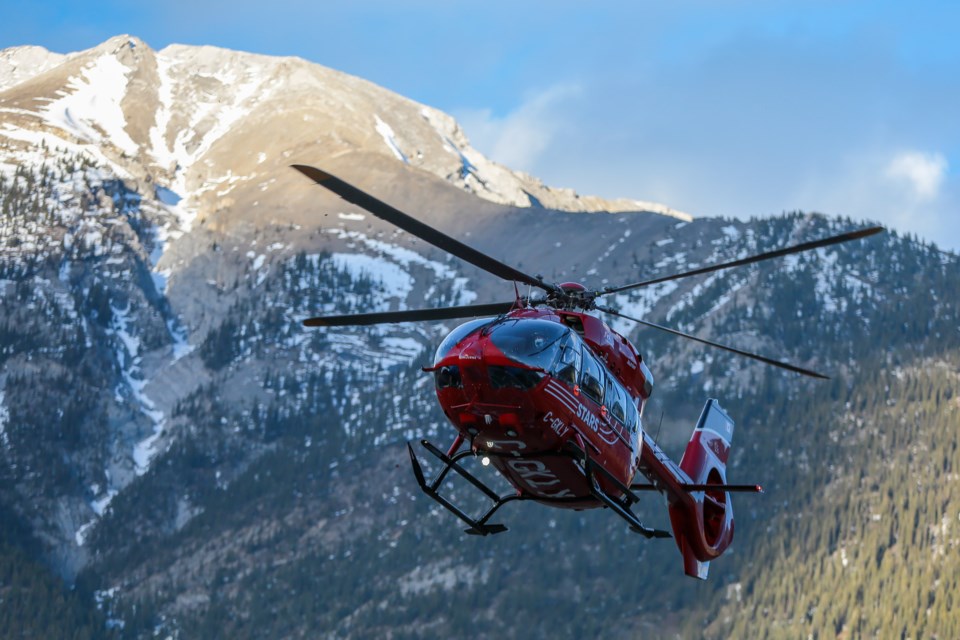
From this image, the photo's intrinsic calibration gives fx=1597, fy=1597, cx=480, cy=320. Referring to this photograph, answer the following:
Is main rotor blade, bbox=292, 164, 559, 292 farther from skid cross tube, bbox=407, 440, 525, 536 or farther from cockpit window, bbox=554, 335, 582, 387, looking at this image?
skid cross tube, bbox=407, 440, 525, 536

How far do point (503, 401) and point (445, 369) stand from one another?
1461mm

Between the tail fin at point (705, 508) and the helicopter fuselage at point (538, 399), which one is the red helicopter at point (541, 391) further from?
the tail fin at point (705, 508)

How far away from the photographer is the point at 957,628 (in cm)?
19888

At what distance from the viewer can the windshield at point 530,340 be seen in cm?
3412

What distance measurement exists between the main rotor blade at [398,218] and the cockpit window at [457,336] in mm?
1183

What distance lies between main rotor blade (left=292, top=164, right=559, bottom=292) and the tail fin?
446 inches

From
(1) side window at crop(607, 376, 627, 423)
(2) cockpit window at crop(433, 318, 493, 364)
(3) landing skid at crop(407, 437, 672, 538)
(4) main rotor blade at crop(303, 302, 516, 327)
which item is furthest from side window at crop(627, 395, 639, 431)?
(2) cockpit window at crop(433, 318, 493, 364)

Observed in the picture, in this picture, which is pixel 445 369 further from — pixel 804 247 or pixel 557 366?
pixel 804 247

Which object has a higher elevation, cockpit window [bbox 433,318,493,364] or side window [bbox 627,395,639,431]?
cockpit window [bbox 433,318,493,364]

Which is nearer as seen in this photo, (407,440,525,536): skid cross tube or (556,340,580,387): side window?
(407,440,525,536): skid cross tube

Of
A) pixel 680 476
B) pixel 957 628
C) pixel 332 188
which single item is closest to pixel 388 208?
pixel 332 188

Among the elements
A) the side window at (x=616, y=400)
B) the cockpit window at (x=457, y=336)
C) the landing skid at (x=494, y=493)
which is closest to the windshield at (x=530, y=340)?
the cockpit window at (x=457, y=336)

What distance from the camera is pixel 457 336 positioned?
35000 millimetres

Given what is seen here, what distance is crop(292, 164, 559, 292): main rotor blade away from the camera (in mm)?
29375
